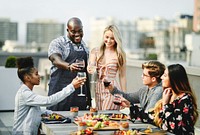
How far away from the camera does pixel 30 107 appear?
12.9 feet

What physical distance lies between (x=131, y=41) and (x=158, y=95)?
554 feet

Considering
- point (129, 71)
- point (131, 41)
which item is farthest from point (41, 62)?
point (131, 41)

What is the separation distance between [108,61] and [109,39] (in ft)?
0.69

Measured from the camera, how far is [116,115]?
12.6 ft

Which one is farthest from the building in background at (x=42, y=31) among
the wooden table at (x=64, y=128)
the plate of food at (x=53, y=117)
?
the wooden table at (x=64, y=128)

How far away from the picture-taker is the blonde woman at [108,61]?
4727 mm

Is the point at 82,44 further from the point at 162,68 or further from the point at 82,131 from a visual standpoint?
the point at 82,131

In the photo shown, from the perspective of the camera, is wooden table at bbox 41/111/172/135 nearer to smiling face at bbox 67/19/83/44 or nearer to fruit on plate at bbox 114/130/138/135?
fruit on plate at bbox 114/130/138/135

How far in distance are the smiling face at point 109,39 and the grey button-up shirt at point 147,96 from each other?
603 millimetres

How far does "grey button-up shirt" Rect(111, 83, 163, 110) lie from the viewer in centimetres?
399

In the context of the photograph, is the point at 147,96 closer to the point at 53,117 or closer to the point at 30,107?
the point at 53,117

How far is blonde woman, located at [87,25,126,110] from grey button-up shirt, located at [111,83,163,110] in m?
0.42

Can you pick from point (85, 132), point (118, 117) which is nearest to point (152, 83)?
point (118, 117)

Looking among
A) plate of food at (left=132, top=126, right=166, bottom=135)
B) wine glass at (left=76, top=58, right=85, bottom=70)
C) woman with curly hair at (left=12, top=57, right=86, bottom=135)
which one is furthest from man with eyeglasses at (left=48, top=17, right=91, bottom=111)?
plate of food at (left=132, top=126, right=166, bottom=135)
